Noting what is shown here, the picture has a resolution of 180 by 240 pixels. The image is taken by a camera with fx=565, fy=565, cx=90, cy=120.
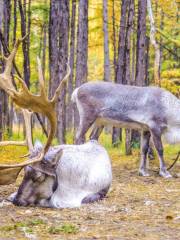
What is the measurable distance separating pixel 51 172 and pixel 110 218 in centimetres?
101

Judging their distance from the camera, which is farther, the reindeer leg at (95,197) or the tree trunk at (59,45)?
the tree trunk at (59,45)

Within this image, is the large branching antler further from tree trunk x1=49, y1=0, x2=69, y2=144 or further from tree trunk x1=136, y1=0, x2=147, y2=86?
tree trunk x1=136, y1=0, x2=147, y2=86

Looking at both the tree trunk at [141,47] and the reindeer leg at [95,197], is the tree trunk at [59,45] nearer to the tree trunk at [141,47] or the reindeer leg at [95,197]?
the tree trunk at [141,47]

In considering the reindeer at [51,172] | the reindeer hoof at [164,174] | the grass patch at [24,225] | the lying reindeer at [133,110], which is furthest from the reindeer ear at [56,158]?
the reindeer hoof at [164,174]

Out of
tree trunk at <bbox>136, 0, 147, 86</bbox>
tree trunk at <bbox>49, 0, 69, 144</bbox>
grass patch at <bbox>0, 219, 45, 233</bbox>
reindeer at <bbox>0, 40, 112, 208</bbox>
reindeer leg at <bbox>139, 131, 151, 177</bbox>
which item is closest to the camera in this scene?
grass patch at <bbox>0, 219, 45, 233</bbox>

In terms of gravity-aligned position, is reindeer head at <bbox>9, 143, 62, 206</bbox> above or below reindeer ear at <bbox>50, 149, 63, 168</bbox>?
below

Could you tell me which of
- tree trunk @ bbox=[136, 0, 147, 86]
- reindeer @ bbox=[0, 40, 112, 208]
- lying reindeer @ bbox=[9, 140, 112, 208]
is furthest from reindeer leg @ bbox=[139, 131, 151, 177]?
reindeer @ bbox=[0, 40, 112, 208]

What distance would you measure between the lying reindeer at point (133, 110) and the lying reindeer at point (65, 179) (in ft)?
7.69

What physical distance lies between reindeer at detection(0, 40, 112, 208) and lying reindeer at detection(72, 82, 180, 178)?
8.08 ft

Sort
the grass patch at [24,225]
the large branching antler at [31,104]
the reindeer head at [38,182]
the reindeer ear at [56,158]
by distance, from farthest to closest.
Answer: the reindeer ear at [56,158] < the reindeer head at [38,182] < the large branching antler at [31,104] < the grass patch at [24,225]

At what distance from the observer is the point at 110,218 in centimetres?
586

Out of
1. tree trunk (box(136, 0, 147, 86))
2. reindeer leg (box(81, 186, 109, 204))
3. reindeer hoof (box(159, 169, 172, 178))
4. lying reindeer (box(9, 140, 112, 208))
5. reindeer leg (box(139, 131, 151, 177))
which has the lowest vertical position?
reindeer hoof (box(159, 169, 172, 178))

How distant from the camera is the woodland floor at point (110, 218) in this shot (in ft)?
16.6

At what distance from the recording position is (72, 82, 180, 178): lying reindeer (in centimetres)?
953
